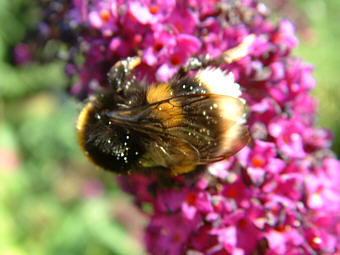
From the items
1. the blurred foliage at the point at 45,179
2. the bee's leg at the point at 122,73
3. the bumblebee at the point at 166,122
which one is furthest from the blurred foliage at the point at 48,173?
the bumblebee at the point at 166,122

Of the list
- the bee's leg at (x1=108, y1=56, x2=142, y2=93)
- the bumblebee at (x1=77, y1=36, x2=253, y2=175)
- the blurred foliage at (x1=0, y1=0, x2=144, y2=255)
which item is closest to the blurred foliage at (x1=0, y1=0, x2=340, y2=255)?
the blurred foliage at (x1=0, y1=0, x2=144, y2=255)

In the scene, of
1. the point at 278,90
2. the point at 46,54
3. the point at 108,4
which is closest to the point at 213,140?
the point at 278,90

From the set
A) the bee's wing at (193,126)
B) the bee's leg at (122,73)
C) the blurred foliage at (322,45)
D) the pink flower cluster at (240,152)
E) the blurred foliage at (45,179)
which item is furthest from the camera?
the blurred foliage at (322,45)

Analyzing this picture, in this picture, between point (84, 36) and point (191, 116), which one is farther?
point (84, 36)

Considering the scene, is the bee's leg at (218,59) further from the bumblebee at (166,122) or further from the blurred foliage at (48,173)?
the blurred foliage at (48,173)

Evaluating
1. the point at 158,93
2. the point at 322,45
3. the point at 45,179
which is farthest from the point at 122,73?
the point at 322,45

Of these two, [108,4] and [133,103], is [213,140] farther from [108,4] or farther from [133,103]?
[108,4]
